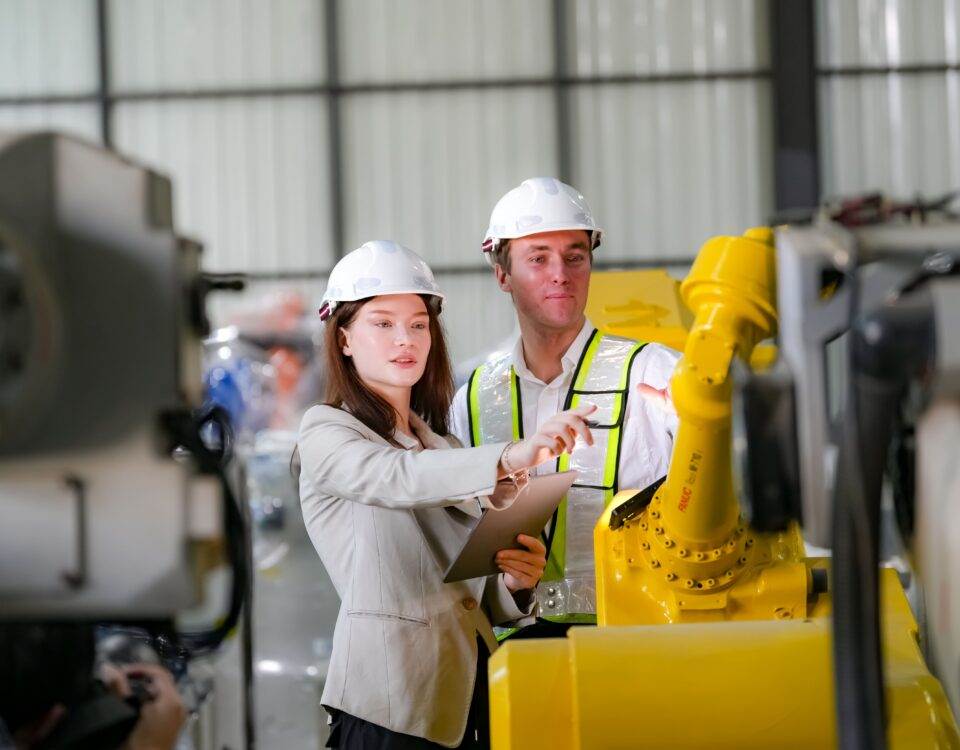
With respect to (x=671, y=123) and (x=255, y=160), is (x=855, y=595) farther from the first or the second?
(x=255, y=160)

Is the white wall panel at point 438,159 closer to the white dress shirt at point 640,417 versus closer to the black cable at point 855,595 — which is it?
the white dress shirt at point 640,417

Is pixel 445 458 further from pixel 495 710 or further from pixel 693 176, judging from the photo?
pixel 693 176

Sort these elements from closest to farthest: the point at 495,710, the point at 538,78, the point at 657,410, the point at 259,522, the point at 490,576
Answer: the point at 495,710, the point at 490,576, the point at 657,410, the point at 259,522, the point at 538,78

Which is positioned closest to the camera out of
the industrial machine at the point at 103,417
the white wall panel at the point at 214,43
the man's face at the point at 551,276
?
the industrial machine at the point at 103,417

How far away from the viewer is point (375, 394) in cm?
257

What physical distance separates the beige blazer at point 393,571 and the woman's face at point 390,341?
12 centimetres

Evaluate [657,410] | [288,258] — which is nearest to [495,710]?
[657,410]

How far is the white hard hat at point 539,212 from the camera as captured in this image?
3.04 metres

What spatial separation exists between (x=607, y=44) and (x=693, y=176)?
1222mm

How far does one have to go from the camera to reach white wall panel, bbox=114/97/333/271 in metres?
10.6

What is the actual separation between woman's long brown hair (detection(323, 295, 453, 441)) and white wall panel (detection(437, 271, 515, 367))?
7.73 meters

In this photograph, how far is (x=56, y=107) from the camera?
10.6 meters

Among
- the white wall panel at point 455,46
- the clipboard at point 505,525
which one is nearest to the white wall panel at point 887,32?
the white wall panel at point 455,46

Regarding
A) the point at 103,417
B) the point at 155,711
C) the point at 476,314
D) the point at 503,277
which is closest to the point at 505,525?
the point at 503,277
